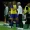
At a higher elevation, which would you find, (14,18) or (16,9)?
(16,9)

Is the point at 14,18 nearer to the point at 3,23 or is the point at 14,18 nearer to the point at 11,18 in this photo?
the point at 11,18

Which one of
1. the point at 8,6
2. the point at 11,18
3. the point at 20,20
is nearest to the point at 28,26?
the point at 20,20

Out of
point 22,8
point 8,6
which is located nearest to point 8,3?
point 8,6

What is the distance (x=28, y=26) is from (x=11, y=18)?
0.22 metres

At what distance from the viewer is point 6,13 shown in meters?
0.94

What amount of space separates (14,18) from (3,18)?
131 millimetres

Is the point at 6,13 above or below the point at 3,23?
above

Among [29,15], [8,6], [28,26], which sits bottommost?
[28,26]

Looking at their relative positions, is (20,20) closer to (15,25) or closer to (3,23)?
(15,25)

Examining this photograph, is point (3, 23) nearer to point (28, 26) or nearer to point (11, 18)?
point (11, 18)

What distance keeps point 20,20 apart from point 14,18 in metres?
0.07

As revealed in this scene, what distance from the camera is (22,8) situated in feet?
3.03

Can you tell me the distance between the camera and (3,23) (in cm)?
95

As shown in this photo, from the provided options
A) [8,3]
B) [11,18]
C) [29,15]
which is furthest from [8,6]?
[29,15]
